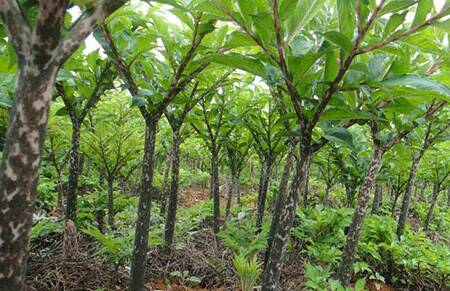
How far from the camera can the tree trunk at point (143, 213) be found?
124 inches

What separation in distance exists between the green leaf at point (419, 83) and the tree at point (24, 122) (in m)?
1.66

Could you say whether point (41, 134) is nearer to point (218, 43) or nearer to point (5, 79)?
point (5, 79)

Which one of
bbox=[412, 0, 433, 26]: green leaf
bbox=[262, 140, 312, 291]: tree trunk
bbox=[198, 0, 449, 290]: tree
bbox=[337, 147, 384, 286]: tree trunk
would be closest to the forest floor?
bbox=[337, 147, 384, 286]: tree trunk

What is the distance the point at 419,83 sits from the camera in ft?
5.78

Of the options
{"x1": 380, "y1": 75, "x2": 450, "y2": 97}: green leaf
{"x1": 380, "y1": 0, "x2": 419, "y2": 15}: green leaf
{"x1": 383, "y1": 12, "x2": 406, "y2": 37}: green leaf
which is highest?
{"x1": 380, "y1": 0, "x2": 419, "y2": 15}: green leaf

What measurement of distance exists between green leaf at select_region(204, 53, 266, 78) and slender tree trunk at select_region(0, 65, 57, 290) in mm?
1048

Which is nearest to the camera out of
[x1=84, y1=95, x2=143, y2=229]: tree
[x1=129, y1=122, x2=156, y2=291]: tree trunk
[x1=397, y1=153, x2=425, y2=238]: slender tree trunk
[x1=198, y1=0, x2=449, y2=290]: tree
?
[x1=198, y1=0, x2=449, y2=290]: tree

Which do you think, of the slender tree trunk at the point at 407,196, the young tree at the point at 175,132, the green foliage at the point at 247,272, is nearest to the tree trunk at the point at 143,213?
the young tree at the point at 175,132

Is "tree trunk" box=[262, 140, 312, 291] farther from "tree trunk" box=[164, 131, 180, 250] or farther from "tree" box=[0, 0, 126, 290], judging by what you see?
"tree trunk" box=[164, 131, 180, 250]

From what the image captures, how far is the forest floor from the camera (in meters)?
3.59

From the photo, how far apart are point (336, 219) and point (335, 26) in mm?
3334

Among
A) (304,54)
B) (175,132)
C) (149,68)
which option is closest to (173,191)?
(175,132)

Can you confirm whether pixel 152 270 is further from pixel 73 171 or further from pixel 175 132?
pixel 175 132

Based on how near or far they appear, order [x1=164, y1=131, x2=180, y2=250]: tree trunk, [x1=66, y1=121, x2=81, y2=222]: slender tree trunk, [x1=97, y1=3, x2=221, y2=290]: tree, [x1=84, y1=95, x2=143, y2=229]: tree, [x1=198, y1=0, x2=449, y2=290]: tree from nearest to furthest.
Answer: [x1=198, y1=0, x2=449, y2=290]: tree < [x1=97, y1=3, x2=221, y2=290]: tree < [x1=66, y1=121, x2=81, y2=222]: slender tree trunk < [x1=164, y1=131, x2=180, y2=250]: tree trunk < [x1=84, y1=95, x2=143, y2=229]: tree
